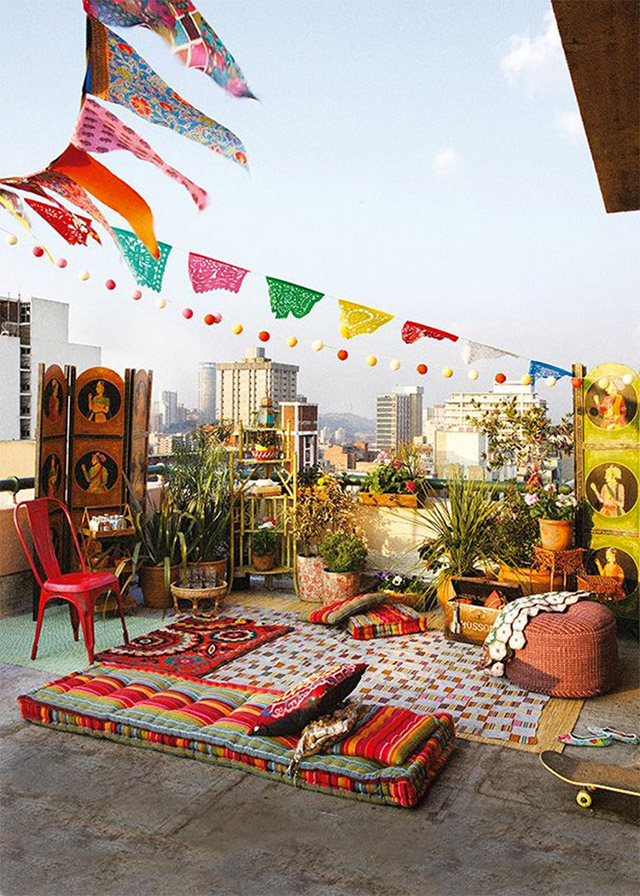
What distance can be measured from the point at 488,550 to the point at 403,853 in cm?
305

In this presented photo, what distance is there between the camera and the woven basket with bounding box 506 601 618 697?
13.5 ft

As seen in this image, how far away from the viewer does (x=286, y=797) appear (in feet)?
9.98

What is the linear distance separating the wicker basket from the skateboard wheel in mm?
3233

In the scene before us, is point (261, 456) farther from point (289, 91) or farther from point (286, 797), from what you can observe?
point (286, 797)

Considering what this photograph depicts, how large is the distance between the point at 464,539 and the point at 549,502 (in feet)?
2.03

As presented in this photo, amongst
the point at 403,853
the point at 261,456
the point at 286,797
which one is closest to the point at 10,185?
the point at 261,456

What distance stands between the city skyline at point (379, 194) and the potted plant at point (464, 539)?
0.79 meters

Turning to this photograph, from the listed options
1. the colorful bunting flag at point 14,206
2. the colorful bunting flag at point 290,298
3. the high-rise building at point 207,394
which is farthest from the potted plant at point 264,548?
the colorful bunting flag at point 14,206

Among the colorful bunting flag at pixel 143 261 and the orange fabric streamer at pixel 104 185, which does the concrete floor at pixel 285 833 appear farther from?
the colorful bunting flag at pixel 143 261

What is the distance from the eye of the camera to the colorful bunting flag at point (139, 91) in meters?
3.18

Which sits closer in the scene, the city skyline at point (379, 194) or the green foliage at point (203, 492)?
the city skyline at point (379, 194)

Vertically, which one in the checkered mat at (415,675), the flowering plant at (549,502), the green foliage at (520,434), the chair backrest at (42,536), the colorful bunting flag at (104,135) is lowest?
the checkered mat at (415,675)

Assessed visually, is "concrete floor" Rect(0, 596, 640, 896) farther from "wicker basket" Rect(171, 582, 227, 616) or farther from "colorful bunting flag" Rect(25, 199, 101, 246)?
"colorful bunting flag" Rect(25, 199, 101, 246)

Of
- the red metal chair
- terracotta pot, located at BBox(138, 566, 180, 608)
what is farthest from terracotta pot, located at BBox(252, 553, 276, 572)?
the red metal chair
